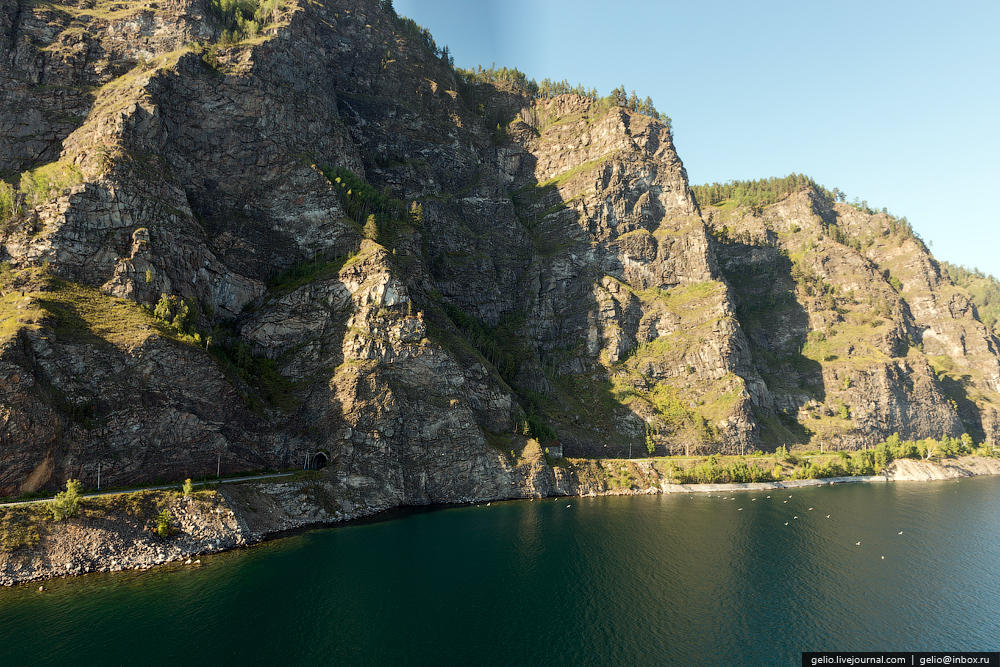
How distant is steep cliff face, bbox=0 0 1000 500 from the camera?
79125 mm

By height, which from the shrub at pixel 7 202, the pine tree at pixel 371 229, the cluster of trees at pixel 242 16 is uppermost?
the cluster of trees at pixel 242 16

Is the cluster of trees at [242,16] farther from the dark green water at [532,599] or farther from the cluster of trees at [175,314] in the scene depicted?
the dark green water at [532,599]

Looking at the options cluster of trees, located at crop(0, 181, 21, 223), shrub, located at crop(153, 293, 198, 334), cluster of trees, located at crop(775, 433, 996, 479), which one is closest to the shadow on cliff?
cluster of trees, located at crop(775, 433, 996, 479)

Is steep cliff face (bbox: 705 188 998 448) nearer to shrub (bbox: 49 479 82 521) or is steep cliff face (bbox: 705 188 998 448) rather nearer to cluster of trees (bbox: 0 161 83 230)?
→ shrub (bbox: 49 479 82 521)

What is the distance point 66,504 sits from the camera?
183ft

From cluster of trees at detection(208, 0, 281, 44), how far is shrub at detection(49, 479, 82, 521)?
129 m

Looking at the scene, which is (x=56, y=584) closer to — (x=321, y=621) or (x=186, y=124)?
(x=321, y=621)

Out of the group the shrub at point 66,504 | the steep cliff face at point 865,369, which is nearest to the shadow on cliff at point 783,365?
the steep cliff face at point 865,369

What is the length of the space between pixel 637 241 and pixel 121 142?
6297 inches

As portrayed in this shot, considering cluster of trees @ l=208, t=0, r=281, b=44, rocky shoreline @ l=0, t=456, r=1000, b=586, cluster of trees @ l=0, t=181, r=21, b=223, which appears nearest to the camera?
rocky shoreline @ l=0, t=456, r=1000, b=586

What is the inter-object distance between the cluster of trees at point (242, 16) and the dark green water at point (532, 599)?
145 metres

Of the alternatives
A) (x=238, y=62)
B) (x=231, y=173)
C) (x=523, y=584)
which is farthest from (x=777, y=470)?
(x=238, y=62)

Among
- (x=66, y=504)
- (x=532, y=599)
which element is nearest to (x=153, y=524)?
(x=66, y=504)

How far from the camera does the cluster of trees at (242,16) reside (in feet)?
445
